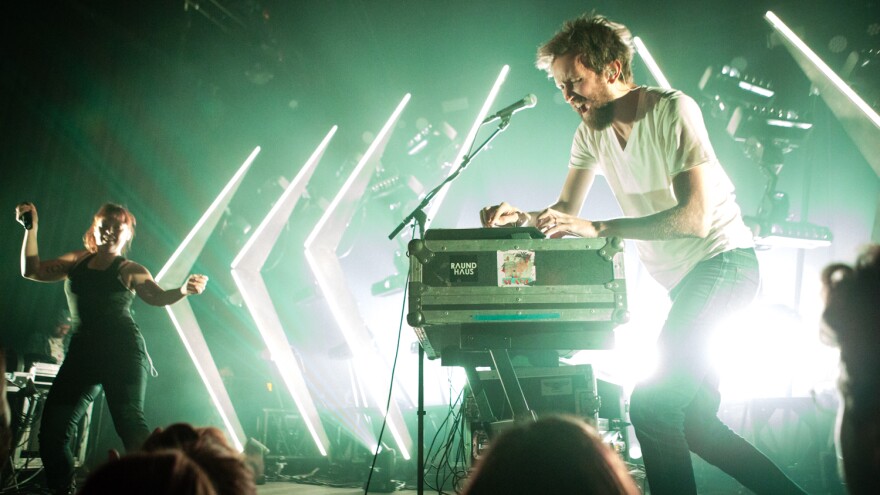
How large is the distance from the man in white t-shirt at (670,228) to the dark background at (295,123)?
3.39 metres

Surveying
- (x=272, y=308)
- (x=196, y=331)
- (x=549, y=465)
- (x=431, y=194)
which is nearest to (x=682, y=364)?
(x=549, y=465)

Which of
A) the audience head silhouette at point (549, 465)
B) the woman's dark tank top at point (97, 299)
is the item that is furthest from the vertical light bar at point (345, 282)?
the audience head silhouette at point (549, 465)

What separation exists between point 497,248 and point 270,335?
15.7 feet

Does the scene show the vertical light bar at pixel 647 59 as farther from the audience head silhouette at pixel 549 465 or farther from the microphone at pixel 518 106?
the audience head silhouette at pixel 549 465

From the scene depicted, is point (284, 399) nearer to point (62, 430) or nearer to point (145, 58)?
point (62, 430)

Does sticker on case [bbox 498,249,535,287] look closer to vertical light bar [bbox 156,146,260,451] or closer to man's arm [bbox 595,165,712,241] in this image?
man's arm [bbox 595,165,712,241]

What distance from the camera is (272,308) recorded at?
668 centimetres

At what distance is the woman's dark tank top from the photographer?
10.5 feet

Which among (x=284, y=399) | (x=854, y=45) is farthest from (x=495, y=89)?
(x=284, y=399)

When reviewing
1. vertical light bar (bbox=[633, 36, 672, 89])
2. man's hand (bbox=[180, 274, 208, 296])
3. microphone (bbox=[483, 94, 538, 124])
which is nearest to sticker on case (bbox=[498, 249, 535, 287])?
microphone (bbox=[483, 94, 538, 124])

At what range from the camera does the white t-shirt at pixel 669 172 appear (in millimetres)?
1877

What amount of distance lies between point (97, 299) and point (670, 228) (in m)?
3.18

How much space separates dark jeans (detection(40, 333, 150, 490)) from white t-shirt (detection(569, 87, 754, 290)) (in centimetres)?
281

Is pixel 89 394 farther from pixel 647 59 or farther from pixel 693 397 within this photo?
pixel 647 59
